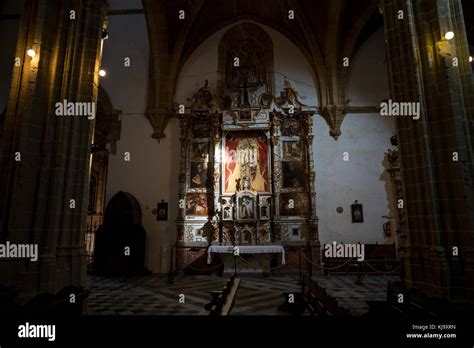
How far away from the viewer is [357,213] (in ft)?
41.4

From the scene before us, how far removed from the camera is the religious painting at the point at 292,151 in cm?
1295

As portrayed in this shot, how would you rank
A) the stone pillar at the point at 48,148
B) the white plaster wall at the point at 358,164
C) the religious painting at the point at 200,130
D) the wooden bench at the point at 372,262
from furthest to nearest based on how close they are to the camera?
the religious painting at the point at 200,130 → the white plaster wall at the point at 358,164 → the wooden bench at the point at 372,262 → the stone pillar at the point at 48,148

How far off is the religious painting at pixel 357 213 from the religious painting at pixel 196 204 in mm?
6446

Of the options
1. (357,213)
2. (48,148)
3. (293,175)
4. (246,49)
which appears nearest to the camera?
(48,148)

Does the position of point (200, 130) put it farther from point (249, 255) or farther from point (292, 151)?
point (249, 255)

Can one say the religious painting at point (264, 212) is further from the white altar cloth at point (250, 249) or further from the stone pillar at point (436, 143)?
the stone pillar at point (436, 143)

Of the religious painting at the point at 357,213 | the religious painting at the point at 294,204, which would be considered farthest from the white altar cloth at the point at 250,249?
the religious painting at the point at 357,213

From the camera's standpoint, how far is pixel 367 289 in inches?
335

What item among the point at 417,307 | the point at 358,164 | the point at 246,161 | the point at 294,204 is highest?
the point at 246,161

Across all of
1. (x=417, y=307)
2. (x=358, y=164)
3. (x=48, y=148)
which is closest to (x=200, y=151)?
(x=358, y=164)

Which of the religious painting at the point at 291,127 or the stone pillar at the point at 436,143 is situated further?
the religious painting at the point at 291,127

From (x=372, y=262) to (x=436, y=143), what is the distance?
7.43 m

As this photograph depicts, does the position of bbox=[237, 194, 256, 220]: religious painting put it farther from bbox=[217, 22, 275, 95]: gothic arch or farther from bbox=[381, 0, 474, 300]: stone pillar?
bbox=[381, 0, 474, 300]: stone pillar

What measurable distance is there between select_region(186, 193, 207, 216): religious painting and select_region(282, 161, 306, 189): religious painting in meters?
3.62
